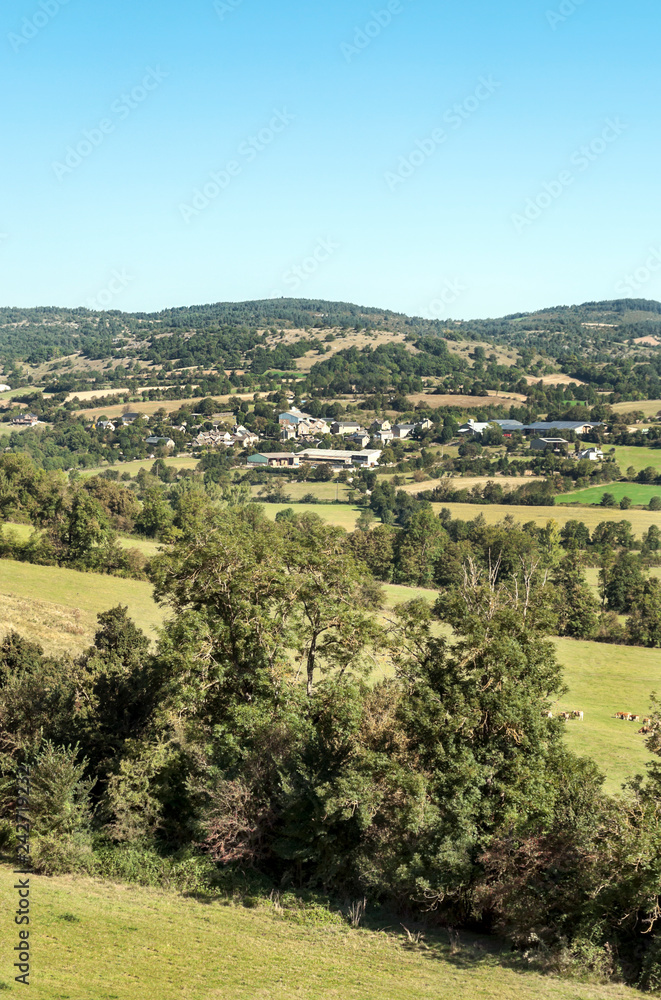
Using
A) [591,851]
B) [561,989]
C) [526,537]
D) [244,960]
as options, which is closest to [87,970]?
[244,960]

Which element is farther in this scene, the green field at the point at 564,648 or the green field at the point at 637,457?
the green field at the point at 637,457

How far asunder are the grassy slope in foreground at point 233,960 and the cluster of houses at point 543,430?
122 m

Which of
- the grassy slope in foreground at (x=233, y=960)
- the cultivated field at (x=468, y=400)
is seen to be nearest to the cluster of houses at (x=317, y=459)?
the cultivated field at (x=468, y=400)

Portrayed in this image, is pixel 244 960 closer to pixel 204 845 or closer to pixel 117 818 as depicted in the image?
pixel 204 845

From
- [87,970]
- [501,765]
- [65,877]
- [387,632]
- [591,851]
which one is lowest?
[65,877]

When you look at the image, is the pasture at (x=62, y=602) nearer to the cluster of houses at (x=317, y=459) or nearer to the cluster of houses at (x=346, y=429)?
the cluster of houses at (x=317, y=459)

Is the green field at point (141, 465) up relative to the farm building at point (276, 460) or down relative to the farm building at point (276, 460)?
down

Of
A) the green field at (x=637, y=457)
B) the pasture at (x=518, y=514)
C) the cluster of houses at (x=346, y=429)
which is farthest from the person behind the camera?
the cluster of houses at (x=346, y=429)

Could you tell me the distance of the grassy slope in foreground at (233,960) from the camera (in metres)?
15.1

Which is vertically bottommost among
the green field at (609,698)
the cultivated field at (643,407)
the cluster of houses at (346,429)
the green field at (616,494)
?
the green field at (609,698)

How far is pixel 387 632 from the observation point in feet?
78.0

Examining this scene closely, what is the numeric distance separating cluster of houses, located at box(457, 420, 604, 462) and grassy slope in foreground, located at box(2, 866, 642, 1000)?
12194cm

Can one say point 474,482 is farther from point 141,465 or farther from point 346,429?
point 141,465

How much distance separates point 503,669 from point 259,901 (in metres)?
8.04
